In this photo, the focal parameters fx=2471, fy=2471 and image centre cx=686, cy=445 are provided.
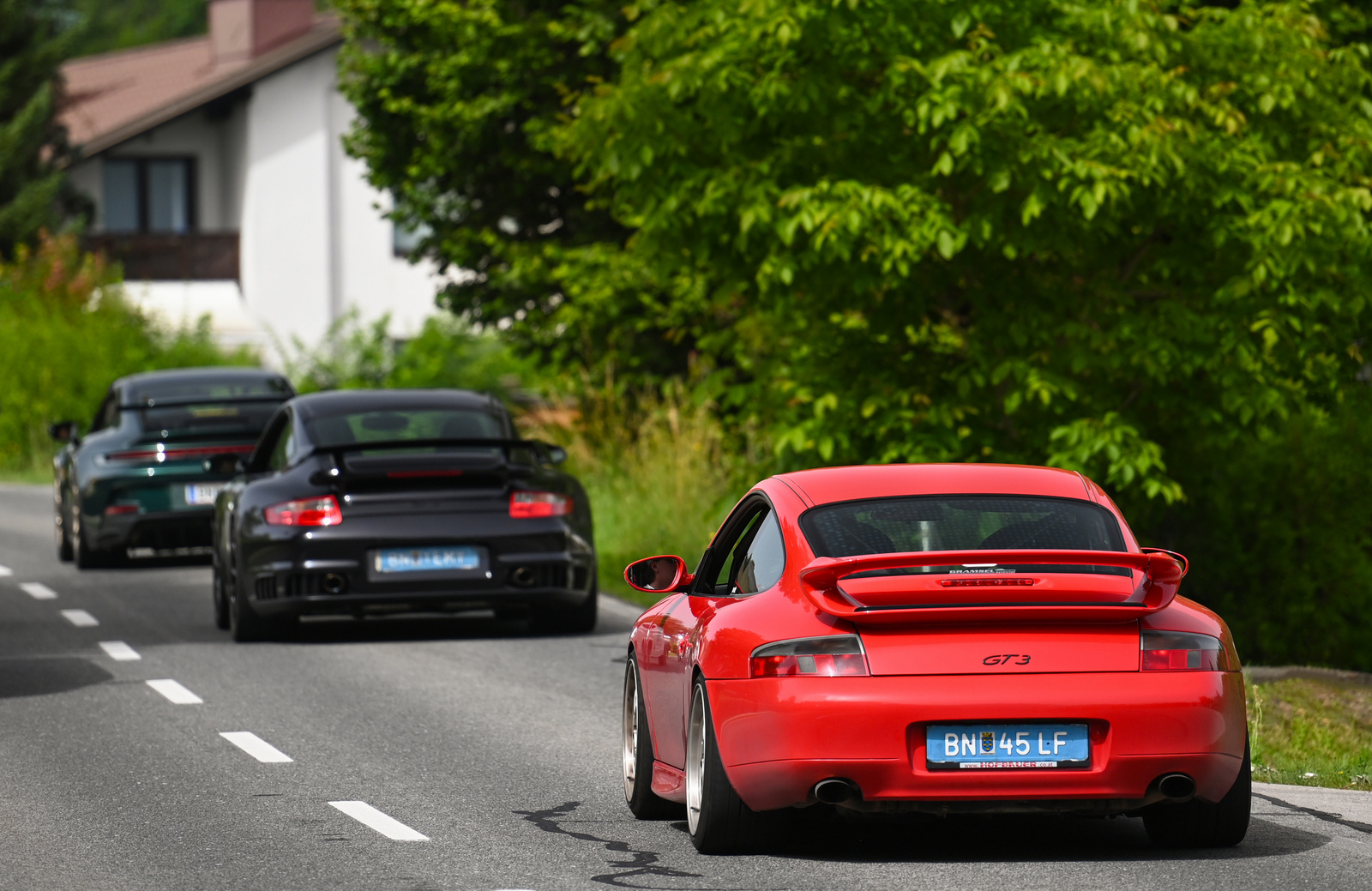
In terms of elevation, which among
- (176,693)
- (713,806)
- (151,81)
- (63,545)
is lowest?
(63,545)

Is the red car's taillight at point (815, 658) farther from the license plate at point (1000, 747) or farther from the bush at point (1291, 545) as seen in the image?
the bush at point (1291, 545)

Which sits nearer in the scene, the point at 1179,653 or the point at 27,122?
the point at 1179,653

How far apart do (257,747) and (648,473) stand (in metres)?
11.6

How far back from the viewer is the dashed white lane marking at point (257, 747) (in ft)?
32.4

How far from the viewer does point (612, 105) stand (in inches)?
575

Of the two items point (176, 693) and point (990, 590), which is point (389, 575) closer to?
point (176, 693)

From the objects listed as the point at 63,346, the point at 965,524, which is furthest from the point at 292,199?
the point at 965,524

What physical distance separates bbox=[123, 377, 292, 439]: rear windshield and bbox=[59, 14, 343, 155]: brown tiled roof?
28724mm

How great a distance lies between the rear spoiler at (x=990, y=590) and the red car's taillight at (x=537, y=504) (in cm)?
723

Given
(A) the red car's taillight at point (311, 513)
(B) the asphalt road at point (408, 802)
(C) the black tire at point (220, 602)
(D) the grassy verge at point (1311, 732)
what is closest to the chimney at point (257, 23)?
(C) the black tire at point (220, 602)

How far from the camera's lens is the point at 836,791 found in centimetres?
702

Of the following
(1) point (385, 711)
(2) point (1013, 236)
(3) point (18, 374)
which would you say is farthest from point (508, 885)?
(3) point (18, 374)

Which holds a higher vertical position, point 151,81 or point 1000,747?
point 151,81

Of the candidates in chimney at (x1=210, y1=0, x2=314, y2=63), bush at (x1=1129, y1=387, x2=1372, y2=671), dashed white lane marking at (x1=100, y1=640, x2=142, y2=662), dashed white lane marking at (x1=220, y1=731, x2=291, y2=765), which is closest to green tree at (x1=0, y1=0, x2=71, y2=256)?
chimney at (x1=210, y1=0, x2=314, y2=63)
